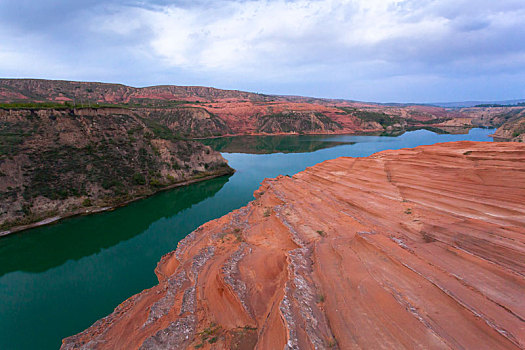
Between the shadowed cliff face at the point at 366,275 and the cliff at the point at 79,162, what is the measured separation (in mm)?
18455

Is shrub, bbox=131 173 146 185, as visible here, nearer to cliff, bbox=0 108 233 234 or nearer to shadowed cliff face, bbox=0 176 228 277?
cliff, bbox=0 108 233 234

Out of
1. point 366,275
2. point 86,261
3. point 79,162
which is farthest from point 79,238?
point 366,275

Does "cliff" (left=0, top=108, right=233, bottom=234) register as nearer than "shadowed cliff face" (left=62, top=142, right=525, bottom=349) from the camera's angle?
No

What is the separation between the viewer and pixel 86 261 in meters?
20.5

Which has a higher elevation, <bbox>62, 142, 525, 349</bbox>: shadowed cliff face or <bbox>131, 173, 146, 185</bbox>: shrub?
<bbox>62, 142, 525, 349</bbox>: shadowed cliff face

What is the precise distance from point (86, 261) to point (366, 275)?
849 inches

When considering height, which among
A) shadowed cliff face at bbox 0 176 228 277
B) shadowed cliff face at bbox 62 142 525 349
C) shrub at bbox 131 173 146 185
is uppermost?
shadowed cliff face at bbox 62 142 525 349

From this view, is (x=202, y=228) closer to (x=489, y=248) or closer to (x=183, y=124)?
(x=489, y=248)

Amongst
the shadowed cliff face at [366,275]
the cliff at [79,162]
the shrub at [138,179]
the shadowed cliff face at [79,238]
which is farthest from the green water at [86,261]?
the shadowed cliff face at [366,275]

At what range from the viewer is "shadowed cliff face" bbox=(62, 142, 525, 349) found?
650 centimetres

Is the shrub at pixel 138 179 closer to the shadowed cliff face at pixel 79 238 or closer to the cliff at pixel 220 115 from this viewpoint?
the shadowed cliff face at pixel 79 238

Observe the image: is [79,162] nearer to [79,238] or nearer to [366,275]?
[79,238]

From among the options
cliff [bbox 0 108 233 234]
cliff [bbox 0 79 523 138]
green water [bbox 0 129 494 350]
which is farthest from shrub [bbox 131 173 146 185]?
cliff [bbox 0 79 523 138]

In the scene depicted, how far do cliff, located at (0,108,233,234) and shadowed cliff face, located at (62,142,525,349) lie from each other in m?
18.5
